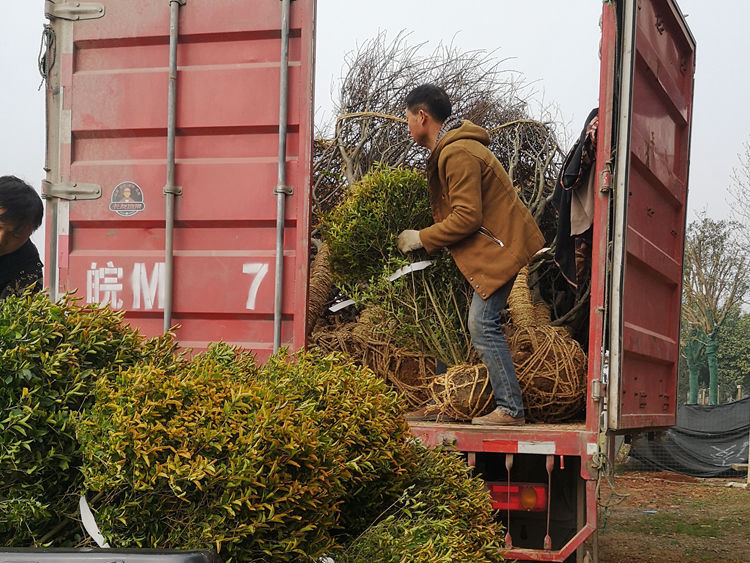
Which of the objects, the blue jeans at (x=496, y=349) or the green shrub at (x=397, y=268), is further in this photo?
the green shrub at (x=397, y=268)

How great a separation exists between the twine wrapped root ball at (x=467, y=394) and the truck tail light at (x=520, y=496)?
1.35 ft

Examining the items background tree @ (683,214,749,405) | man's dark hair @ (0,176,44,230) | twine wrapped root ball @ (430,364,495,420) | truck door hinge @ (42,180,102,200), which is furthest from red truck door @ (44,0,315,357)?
background tree @ (683,214,749,405)

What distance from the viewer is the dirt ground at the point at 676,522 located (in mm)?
7617

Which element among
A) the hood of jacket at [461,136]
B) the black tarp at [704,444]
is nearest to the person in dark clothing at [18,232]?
the hood of jacket at [461,136]

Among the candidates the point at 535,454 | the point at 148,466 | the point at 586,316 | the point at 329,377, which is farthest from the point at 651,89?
the point at 148,466

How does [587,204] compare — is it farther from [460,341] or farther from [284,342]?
[284,342]

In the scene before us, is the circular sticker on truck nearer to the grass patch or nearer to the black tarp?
the grass patch

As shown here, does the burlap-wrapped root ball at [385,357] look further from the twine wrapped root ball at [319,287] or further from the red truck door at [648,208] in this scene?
the red truck door at [648,208]

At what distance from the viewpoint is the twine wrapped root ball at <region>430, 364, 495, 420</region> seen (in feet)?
13.9

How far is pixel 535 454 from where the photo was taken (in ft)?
13.0

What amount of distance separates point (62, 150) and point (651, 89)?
315 cm

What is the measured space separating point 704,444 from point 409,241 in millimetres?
11586

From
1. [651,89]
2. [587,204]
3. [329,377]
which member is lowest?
[329,377]

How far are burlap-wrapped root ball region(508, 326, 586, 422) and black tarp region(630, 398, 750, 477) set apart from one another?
963 centimetres
